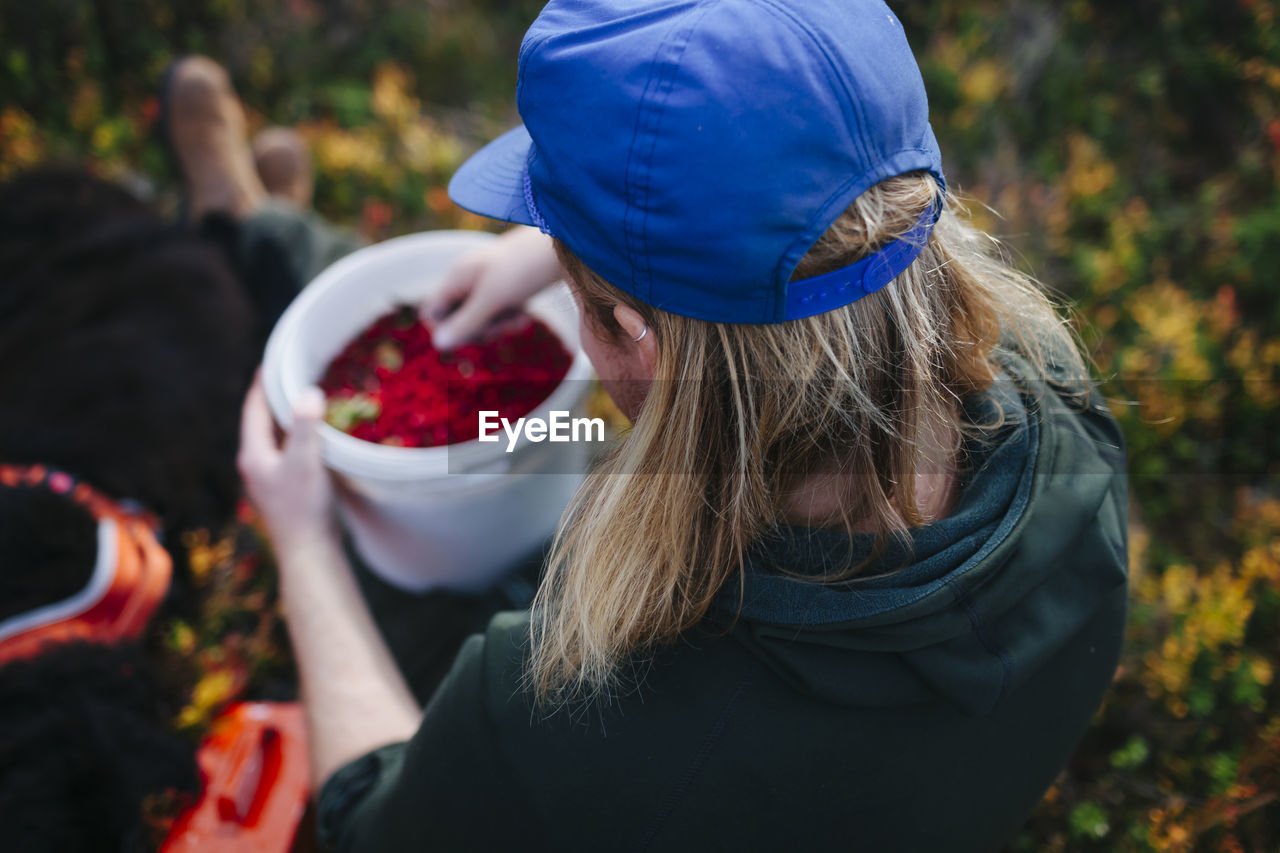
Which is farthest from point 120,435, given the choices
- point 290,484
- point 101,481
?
point 290,484

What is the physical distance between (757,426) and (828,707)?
34cm

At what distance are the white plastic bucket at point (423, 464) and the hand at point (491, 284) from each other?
0.21ft

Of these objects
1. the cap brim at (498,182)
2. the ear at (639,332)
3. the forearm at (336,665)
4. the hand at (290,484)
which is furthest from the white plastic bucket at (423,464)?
the ear at (639,332)

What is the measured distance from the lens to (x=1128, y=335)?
84.1 inches

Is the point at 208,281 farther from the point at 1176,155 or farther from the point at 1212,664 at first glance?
the point at 1176,155

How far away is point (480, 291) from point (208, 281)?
1.14m

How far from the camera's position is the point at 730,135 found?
659 mm

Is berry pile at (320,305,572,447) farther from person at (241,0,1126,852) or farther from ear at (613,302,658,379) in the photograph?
ear at (613,302,658,379)

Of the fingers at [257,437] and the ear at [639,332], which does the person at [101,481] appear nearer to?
the fingers at [257,437]

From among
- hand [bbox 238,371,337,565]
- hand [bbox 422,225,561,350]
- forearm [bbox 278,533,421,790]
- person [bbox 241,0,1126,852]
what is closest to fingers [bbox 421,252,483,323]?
hand [bbox 422,225,561,350]

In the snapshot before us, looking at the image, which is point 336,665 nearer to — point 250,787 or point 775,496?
point 250,787

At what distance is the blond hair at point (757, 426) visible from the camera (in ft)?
2.42

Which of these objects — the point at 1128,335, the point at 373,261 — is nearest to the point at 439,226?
the point at 373,261

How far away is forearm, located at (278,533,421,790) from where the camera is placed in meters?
Result: 1.19
